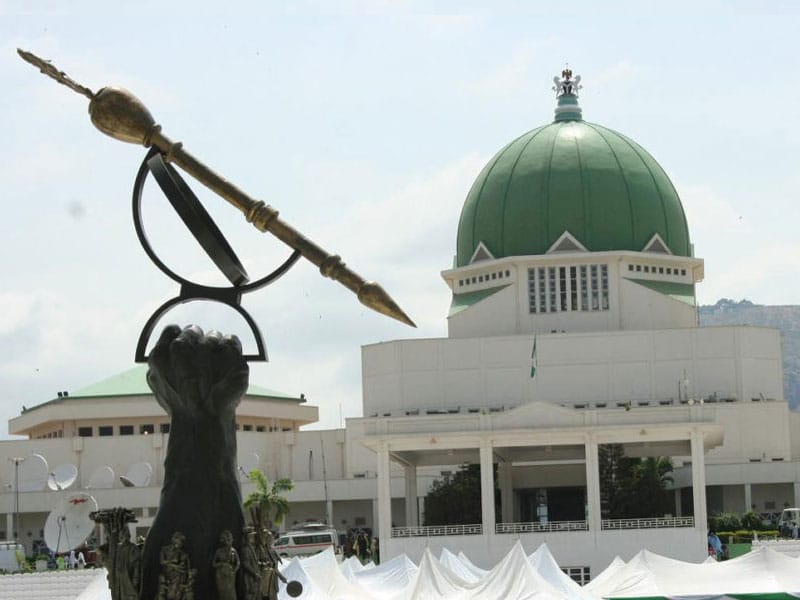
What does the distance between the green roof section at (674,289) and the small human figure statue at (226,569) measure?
58113 mm

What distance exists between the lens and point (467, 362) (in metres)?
78.1

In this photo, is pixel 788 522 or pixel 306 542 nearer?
pixel 306 542

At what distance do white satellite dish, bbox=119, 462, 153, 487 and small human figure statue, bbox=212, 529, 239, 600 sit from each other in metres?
61.2

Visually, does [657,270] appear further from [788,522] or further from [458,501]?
[458,501]

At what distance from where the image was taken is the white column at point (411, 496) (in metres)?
71.4

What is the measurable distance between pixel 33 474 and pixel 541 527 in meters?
26.7

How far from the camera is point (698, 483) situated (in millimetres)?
64500

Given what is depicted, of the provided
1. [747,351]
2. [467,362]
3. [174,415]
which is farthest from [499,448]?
[174,415]

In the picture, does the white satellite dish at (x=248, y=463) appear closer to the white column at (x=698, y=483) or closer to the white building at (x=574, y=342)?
the white building at (x=574, y=342)

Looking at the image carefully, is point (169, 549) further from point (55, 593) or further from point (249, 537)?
point (55, 593)

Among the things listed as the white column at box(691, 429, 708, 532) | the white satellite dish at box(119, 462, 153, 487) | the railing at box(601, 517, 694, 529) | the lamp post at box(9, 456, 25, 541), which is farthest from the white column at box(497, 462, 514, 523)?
the lamp post at box(9, 456, 25, 541)

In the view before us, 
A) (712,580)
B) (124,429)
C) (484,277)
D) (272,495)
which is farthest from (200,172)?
(124,429)

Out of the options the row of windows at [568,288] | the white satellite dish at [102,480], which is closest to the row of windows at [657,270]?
the row of windows at [568,288]

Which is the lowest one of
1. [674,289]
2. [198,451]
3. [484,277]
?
[198,451]
